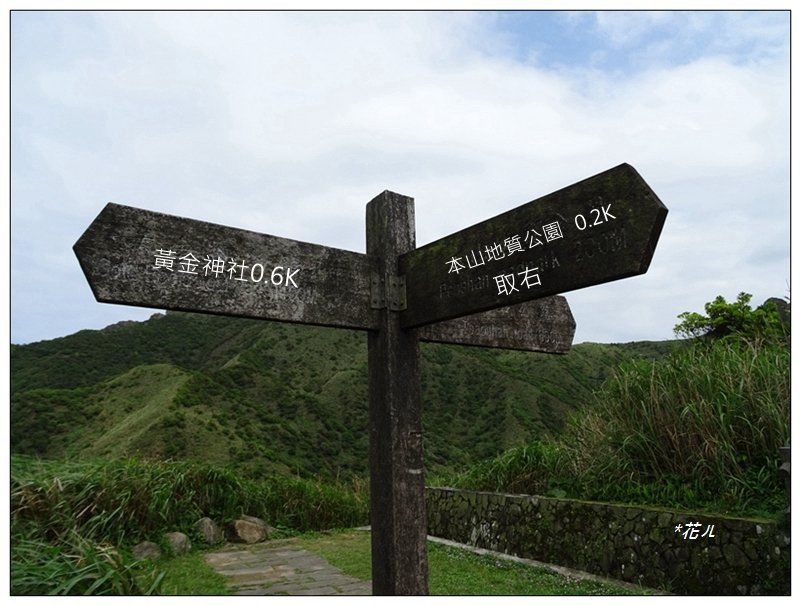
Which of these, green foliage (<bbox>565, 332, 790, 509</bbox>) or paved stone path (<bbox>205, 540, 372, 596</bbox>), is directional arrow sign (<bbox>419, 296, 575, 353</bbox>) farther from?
paved stone path (<bbox>205, 540, 372, 596</bbox>)

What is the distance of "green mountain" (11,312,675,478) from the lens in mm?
17906

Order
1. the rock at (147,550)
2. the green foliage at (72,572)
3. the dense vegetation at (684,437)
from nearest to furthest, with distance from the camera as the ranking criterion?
the green foliage at (72,572) < the dense vegetation at (684,437) < the rock at (147,550)

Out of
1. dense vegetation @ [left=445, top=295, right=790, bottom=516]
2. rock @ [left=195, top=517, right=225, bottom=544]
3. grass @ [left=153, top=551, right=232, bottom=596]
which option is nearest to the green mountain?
rock @ [left=195, top=517, right=225, bottom=544]

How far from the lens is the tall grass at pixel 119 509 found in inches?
105

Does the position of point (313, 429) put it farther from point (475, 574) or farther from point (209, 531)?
point (475, 574)

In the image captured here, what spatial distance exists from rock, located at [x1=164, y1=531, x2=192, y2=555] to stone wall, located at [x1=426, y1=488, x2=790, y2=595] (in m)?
3.23

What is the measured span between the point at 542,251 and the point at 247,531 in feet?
21.9

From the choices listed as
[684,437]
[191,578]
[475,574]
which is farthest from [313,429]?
[684,437]

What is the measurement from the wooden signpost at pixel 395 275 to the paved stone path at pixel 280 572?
2.54 meters

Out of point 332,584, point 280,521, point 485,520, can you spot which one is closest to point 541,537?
point 485,520

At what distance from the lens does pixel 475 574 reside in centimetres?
530

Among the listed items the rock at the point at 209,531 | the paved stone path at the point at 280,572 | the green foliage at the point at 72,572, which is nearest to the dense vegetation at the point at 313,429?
the green foliage at the point at 72,572

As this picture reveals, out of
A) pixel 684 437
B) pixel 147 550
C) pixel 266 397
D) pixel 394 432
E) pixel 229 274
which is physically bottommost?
pixel 147 550

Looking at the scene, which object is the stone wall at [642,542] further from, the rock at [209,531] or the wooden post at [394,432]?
the rock at [209,531]
